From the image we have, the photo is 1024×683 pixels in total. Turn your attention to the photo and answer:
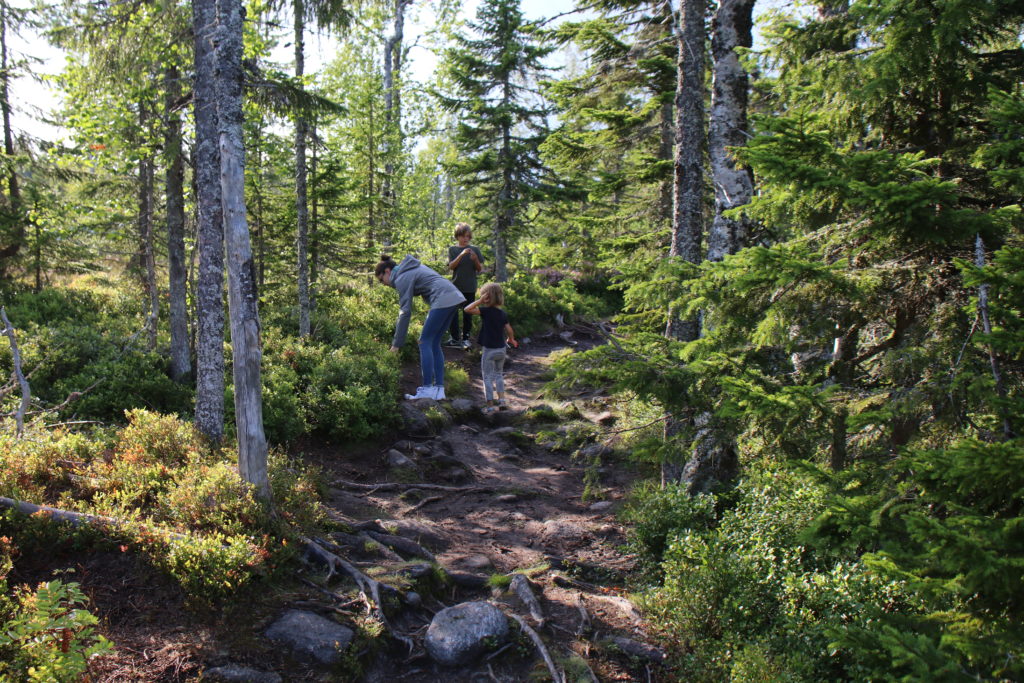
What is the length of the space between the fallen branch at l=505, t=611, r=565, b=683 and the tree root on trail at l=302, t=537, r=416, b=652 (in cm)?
99

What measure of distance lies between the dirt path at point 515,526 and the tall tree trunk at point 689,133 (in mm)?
3264

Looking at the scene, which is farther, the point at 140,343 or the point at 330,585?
the point at 140,343

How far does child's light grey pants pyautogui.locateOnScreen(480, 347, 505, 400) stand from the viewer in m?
10.9

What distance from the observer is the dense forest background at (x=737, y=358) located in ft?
11.3

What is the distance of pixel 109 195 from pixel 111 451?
420 inches

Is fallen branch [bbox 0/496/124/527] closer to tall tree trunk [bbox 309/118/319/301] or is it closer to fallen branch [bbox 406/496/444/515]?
fallen branch [bbox 406/496/444/515]

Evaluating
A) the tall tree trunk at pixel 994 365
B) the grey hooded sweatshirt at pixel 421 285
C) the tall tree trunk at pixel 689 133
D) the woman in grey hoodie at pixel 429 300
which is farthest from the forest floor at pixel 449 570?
the tall tree trunk at pixel 994 365

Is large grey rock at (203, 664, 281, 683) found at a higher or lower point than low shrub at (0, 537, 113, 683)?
lower

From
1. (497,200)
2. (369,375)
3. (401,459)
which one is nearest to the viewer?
(401,459)

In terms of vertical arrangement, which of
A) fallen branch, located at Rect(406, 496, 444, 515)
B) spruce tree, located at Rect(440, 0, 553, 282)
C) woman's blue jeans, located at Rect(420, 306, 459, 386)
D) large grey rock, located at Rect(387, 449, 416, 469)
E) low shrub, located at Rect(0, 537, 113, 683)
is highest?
spruce tree, located at Rect(440, 0, 553, 282)

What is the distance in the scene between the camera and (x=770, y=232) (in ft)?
23.3

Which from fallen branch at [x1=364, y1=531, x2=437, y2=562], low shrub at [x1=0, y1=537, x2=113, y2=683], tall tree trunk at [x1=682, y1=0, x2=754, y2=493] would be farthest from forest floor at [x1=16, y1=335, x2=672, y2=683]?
tall tree trunk at [x1=682, y1=0, x2=754, y2=493]

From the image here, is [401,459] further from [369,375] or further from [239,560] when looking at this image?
[239,560]

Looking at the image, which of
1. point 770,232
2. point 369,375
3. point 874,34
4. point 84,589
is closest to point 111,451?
point 84,589
